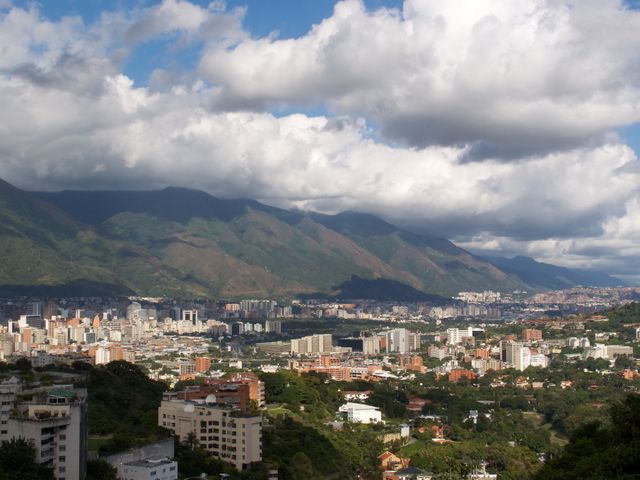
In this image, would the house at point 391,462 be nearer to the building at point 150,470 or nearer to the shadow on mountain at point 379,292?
the building at point 150,470

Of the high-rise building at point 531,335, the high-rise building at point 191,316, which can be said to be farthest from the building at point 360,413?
the high-rise building at point 191,316

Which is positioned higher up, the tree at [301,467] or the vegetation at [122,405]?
the vegetation at [122,405]

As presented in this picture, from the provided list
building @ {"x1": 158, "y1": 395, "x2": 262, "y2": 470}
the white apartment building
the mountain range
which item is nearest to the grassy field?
building @ {"x1": 158, "y1": 395, "x2": 262, "y2": 470}

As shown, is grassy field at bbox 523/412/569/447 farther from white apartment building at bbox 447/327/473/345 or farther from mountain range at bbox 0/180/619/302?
mountain range at bbox 0/180/619/302

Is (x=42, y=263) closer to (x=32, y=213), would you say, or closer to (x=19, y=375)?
(x=32, y=213)

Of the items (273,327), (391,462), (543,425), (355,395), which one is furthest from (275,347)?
(391,462)

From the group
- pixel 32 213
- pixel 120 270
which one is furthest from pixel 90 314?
pixel 32 213
